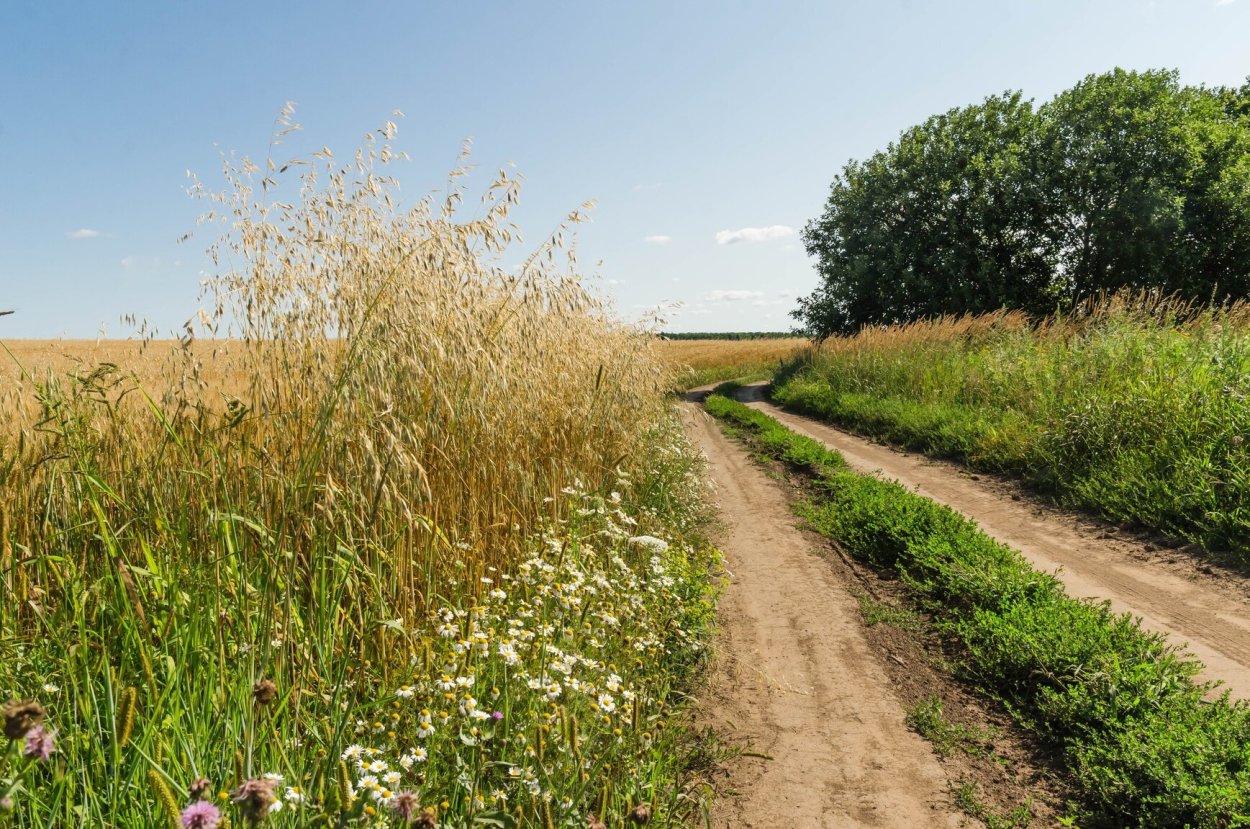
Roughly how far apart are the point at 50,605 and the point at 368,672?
138 cm

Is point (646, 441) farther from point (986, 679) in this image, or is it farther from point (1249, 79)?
point (1249, 79)

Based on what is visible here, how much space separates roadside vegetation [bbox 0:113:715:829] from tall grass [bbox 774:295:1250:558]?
16.5 ft

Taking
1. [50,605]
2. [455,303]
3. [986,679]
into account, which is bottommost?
[986,679]

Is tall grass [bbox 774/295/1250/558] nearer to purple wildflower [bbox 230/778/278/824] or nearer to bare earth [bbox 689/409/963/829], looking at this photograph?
bare earth [bbox 689/409/963/829]

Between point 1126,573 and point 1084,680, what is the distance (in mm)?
2546

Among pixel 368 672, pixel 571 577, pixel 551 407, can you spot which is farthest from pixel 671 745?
pixel 551 407

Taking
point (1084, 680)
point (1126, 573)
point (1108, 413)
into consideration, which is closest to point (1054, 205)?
point (1108, 413)

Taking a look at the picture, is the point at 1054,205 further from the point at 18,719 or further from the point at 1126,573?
the point at 18,719

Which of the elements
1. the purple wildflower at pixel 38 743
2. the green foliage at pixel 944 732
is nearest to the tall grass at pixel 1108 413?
the green foliage at pixel 944 732

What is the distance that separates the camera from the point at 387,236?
14.8 feet

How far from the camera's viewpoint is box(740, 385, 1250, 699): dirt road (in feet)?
15.3

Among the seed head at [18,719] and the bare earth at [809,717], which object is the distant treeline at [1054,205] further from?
the seed head at [18,719]

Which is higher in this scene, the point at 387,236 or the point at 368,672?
the point at 387,236

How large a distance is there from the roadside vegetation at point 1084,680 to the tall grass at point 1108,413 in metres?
2.24
